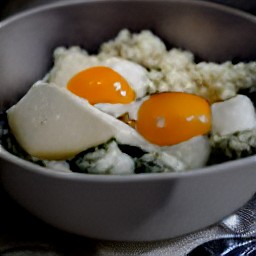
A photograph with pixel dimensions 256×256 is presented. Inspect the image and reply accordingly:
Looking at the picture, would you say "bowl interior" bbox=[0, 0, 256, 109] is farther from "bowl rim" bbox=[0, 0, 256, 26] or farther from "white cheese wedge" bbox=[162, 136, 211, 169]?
"white cheese wedge" bbox=[162, 136, 211, 169]

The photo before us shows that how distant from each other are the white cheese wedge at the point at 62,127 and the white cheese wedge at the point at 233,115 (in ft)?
0.57

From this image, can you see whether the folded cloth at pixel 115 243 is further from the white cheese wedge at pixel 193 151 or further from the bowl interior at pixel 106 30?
the bowl interior at pixel 106 30

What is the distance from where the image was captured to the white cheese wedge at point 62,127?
1069 mm

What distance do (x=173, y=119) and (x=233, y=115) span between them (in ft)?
0.44

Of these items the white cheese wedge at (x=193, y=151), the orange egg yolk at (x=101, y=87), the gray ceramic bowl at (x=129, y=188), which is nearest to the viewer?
the gray ceramic bowl at (x=129, y=188)

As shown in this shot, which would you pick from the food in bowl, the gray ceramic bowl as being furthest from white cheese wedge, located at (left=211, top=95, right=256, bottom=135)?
the gray ceramic bowl

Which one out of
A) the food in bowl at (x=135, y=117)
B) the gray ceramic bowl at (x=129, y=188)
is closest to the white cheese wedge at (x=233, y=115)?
the food in bowl at (x=135, y=117)

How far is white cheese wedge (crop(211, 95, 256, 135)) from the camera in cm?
113

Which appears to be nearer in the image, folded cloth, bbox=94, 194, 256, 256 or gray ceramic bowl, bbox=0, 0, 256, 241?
gray ceramic bowl, bbox=0, 0, 256, 241

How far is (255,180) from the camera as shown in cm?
98

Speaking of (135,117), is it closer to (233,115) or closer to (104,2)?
(233,115)

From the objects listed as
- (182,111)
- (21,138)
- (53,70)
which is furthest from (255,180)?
(53,70)

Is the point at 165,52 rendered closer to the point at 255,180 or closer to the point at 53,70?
the point at 53,70

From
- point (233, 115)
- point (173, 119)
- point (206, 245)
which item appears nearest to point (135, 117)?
point (173, 119)
